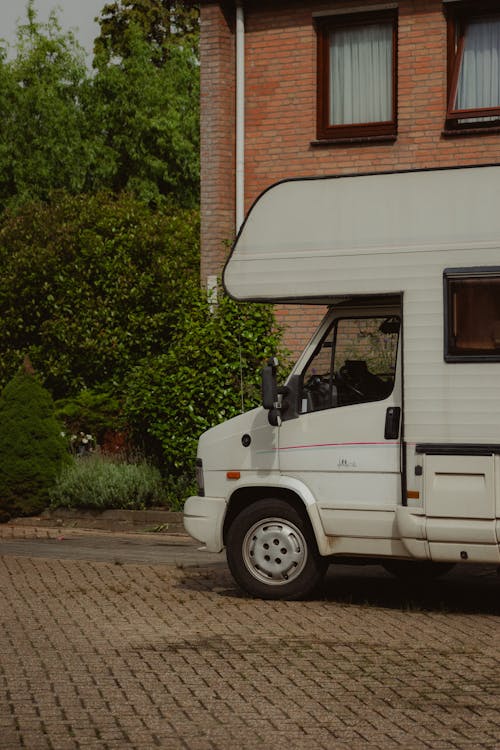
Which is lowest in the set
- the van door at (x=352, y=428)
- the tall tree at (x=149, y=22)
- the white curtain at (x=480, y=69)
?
the van door at (x=352, y=428)

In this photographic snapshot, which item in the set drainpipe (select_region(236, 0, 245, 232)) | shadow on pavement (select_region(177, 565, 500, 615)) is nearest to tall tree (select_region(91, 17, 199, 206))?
drainpipe (select_region(236, 0, 245, 232))

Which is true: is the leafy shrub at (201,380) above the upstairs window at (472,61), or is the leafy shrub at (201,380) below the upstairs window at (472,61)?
below

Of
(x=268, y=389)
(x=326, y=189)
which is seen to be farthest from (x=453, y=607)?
(x=326, y=189)

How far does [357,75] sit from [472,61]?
161cm

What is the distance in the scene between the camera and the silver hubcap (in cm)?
1139

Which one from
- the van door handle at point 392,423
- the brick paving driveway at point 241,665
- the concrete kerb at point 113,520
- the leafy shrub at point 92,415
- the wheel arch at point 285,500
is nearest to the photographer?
the brick paving driveway at point 241,665

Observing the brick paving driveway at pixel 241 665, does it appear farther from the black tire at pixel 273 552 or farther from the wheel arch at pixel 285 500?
the wheel arch at pixel 285 500

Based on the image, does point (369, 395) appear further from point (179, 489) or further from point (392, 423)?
point (179, 489)

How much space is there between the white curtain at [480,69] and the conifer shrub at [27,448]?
22.1 feet

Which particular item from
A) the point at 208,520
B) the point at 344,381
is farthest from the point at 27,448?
the point at 344,381

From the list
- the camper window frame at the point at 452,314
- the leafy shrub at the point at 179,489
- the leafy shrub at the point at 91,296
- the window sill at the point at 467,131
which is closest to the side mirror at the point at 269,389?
the camper window frame at the point at 452,314

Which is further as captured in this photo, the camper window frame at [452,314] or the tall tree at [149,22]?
the tall tree at [149,22]

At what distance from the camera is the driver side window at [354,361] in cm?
1120

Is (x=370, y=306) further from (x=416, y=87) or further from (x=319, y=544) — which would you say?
(x=416, y=87)
